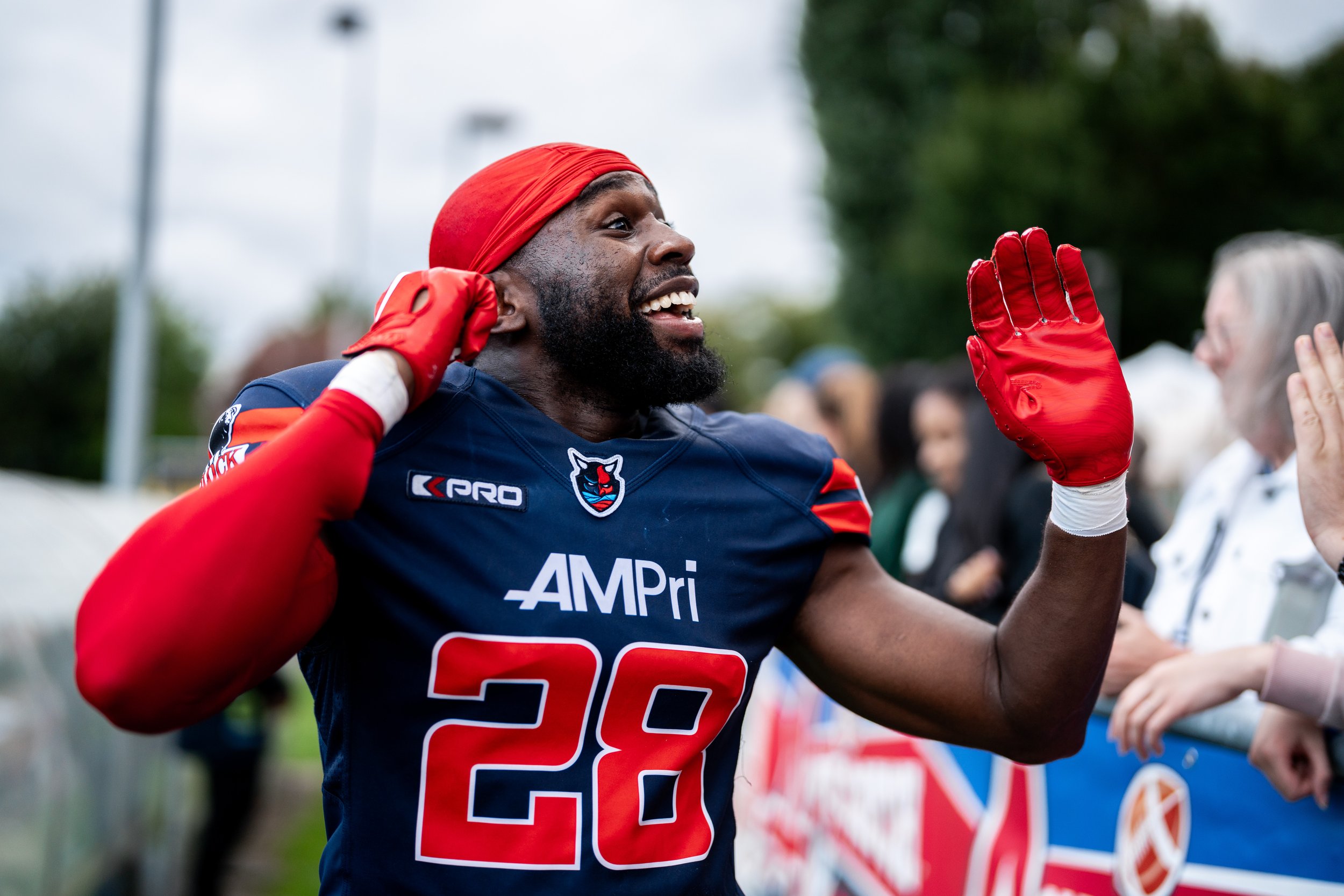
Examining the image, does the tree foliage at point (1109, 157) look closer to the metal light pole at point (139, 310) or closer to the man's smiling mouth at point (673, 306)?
the metal light pole at point (139, 310)

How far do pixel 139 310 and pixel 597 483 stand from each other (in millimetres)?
6277

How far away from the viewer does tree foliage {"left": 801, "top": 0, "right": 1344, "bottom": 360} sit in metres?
22.7

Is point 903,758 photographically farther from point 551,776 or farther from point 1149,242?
point 1149,242

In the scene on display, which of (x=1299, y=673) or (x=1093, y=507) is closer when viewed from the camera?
(x=1093, y=507)

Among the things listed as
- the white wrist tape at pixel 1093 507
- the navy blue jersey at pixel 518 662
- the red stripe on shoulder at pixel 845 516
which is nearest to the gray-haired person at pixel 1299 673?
the white wrist tape at pixel 1093 507

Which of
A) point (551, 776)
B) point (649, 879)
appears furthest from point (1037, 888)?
point (551, 776)

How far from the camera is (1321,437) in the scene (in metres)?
2.04

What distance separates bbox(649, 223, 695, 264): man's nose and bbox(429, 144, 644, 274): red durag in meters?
0.18

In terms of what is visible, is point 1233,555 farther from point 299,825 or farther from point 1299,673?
point 299,825

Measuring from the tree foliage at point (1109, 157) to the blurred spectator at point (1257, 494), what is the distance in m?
21.6

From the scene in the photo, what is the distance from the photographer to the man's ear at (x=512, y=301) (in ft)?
7.13

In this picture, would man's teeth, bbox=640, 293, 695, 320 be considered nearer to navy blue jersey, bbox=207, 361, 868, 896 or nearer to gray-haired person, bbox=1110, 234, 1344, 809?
navy blue jersey, bbox=207, 361, 868, 896

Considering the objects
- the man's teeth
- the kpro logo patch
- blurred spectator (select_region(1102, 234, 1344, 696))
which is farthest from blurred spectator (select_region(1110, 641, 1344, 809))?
the kpro logo patch

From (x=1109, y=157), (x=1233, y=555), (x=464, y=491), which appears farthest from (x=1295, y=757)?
(x=1109, y=157)
